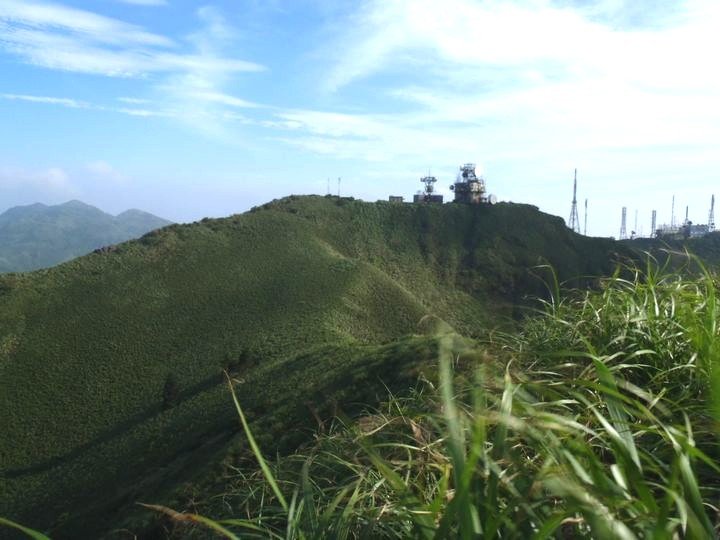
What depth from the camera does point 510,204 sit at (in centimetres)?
13762

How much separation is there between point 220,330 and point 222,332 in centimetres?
71

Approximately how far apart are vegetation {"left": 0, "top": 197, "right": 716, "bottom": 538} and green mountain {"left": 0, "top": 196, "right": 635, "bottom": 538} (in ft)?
0.79

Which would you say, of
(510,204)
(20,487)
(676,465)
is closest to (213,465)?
(676,465)

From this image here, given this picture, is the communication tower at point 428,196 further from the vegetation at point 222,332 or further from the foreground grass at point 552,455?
the foreground grass at point 552,455

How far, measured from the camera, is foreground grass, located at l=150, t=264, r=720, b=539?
2592mm

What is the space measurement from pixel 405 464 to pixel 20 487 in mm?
50378

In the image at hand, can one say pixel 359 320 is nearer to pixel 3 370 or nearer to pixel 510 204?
pixel 3 370

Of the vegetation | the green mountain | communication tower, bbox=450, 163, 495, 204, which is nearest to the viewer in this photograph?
the vegetation

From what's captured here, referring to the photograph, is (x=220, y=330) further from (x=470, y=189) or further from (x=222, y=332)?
(x=470, y=189)

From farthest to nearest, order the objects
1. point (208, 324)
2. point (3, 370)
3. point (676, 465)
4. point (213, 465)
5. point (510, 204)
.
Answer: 1. point (510, 204)
2. point (208, 324)
3. point (3, 370)
4. point (213, 465)
5. point (676, 465)

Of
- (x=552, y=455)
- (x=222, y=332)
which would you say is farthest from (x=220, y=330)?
(x=552, y=455)

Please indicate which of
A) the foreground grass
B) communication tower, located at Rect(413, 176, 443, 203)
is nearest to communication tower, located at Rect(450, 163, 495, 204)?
communication tower, located at Rect(413, 176, 443, 203)

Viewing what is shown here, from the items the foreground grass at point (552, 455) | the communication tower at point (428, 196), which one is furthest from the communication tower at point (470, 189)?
the foreground grass at point (552, 455)

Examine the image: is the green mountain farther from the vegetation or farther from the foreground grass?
the foreground grass
